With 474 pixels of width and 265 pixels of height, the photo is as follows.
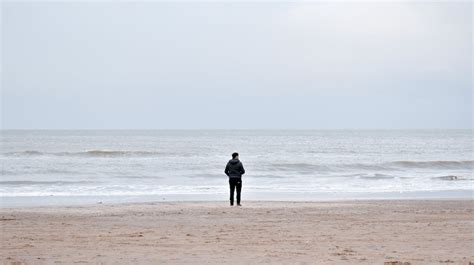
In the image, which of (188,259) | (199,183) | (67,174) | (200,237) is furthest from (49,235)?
(67,174)

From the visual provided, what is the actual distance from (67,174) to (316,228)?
72.0 ft

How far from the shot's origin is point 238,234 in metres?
11.2

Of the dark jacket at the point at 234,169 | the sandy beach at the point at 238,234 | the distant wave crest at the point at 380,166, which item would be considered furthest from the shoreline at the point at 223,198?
the distant wave crest at the point at 380,166

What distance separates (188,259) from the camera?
343 inches

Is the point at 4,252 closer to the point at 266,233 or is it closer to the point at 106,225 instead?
the point at 106,225

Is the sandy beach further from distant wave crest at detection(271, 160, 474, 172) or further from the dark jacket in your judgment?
distant wave crest at detection(271, 160, 474, 172)

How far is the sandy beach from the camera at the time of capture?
8.84 m

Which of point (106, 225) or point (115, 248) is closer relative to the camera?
point (115, 248)

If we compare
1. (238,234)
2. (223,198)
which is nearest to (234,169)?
(223,198)

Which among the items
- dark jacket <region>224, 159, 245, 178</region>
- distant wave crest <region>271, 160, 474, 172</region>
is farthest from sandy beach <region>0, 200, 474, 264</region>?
distant wave crest <region>271, 160, 474, 172</region>

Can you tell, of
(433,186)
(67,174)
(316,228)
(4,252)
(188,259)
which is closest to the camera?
(188,259)

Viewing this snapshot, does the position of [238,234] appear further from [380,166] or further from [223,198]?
[380,166]

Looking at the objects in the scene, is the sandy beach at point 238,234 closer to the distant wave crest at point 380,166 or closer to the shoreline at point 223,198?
the shoreline at point 223,198

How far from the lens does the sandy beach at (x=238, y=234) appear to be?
8.84 meters
